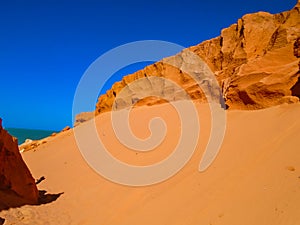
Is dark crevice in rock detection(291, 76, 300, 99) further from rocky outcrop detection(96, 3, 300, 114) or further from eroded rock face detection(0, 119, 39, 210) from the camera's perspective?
eroded rock face detection(0, 119, 39, 210)

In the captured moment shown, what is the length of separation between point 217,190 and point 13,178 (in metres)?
6.03

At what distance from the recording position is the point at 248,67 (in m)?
11.0

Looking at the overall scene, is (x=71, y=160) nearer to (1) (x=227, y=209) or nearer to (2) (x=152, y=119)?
(2) (x=152, y=119)

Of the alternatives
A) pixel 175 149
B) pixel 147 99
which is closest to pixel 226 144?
pixel 175 149

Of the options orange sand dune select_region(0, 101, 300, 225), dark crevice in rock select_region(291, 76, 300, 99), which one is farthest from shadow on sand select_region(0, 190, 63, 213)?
dark crevice in rock select_region(291, 76, 300, 99)

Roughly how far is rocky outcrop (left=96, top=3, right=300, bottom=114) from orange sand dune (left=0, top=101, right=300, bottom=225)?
3.74 feet

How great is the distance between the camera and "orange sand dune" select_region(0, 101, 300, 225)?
372 centimetres

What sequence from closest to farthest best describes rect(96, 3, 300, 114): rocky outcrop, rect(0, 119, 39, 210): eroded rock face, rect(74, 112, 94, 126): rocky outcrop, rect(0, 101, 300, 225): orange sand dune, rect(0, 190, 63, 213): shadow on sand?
rect(0, 101, 300, 225): orange sand dune
rect(0, 190, 63, 213): shadow on sand
rect(0, 119, 39, 210): eroded rock face
rect(96, 3, 300, 114): rocky outcrop
rect(74, 112, 94, 126): rocky outcrop

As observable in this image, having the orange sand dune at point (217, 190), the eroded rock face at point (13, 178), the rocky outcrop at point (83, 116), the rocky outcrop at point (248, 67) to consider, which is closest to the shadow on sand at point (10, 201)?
the eroded rock face at point (13, 178)

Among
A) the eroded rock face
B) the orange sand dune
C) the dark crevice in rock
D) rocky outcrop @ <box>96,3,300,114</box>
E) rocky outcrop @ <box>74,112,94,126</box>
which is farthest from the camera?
rocky outcrop @ <box>74,112,94,126</box>

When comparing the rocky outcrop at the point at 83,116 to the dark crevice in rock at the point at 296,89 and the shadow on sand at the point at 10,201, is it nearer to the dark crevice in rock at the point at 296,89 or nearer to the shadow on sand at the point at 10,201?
the shadow on sand at the point at 10,201

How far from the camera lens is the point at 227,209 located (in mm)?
3914

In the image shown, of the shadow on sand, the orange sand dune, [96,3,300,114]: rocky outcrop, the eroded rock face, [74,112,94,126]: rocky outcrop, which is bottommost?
the orange sand dune

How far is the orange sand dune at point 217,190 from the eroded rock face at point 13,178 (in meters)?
0.58
